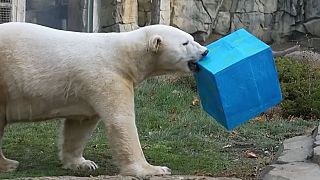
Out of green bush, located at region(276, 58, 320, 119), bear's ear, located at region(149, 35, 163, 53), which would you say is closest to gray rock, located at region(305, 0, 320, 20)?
green bush, located at region(276, 58, 320, 119)

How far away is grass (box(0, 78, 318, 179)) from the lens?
5.13 meters

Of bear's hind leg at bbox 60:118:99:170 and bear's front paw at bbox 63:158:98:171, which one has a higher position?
bear's hind leg at bbox 60:118:99:170

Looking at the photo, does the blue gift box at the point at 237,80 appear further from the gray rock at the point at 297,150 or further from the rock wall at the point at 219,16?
the rock wall at the point at 219,16

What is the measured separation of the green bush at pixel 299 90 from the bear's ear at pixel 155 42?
4.15 meters

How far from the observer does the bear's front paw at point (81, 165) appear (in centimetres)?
511

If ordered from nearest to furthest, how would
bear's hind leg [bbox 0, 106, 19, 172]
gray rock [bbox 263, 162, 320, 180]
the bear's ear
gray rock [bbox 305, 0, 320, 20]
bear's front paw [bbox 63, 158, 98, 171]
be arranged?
gray rock [bbox 263, 162, 320, 180], the bear's ear, bear's hind leg [bbox 0, 106, 19, 172], bear's front paw [bbox 63, 158, 98, 171], gray rock [bbox 305, 0, 320, 20]

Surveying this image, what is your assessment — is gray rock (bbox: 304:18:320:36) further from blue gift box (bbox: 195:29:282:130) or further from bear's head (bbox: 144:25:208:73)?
bear's head (bbox: 144:25:208:73)

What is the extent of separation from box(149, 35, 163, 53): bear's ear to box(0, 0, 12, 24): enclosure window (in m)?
7.34

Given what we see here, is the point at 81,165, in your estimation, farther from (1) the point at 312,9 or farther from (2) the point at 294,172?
(1) the point at 312,9

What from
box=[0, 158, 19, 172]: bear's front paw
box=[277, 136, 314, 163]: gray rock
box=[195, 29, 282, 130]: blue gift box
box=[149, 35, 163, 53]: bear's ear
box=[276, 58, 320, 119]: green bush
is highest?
box=[149, 35, 163, 53]: bear's ear

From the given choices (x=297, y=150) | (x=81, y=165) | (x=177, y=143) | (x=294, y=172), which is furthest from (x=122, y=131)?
(x=177, y=143)

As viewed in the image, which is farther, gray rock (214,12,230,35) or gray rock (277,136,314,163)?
gray rock (214,12,230,35)

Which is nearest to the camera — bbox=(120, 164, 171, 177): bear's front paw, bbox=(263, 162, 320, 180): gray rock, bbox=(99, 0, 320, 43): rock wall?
bbox=(263, 162, 320, 180): gray rock

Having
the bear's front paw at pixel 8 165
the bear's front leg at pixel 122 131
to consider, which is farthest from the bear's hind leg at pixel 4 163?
the bear's front leg at pixel 122 131
